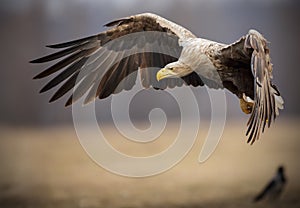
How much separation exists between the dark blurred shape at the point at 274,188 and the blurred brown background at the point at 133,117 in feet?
0.19

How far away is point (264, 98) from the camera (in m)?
1.86

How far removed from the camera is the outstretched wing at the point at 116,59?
8.29ft

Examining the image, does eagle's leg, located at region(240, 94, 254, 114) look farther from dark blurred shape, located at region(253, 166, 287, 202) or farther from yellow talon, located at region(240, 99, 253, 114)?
dark blurred shape, located at region(253, 166, 287, 202)

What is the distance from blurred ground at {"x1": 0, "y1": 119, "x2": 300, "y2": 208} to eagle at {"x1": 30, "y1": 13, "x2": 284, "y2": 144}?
134cm

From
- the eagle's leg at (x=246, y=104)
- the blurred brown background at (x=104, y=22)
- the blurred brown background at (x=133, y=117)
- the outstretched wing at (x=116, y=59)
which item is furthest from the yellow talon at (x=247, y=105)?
the blurred brown background at (x=104, y=22)

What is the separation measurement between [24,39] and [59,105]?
566 millimetres

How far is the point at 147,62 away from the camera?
8.82 ft

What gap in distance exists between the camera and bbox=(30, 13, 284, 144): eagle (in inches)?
86.6

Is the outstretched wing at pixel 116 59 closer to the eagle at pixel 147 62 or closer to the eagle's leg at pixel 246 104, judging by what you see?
the eagle at pixel 147 62

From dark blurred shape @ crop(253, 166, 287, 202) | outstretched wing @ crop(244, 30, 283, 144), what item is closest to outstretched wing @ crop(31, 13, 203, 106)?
outstretched wing @ crop(244, 30, 283, 144)

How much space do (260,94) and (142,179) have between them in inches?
94.9

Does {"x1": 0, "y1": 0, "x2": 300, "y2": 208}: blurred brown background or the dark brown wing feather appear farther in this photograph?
{"x1": 0, "y1": 0, "x2": 300, "y2": 208}: blurred brown background

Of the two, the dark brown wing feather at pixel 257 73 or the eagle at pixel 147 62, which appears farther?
the eagle at pixel 147 62

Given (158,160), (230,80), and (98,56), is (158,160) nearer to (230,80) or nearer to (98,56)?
(98,56)
